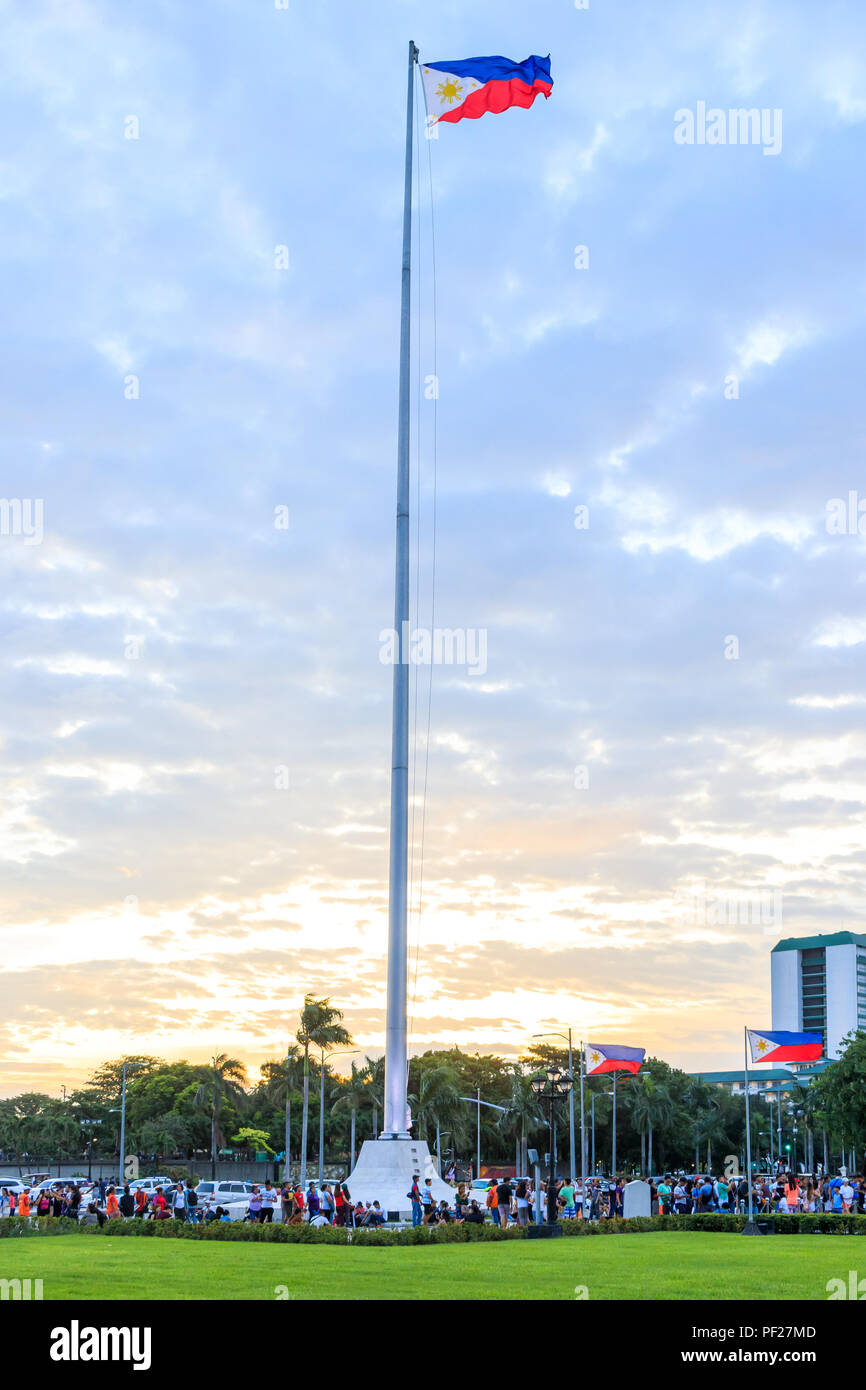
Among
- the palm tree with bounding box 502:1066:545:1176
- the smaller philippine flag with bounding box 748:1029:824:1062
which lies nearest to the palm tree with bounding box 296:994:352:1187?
the palm tree with bounding box 502:1066:545:1176

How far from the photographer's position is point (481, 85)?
1550 inches

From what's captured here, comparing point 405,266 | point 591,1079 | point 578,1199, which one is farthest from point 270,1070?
point 405,266

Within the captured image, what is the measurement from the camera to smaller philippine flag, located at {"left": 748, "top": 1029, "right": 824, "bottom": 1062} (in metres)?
50.9

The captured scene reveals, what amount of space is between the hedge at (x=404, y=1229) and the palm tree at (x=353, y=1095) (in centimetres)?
6064

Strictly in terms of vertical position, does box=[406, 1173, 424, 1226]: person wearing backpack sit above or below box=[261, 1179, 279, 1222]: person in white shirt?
above

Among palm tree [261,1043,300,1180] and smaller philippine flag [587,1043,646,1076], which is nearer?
smaller philippine flag [587,1043,646,1076]

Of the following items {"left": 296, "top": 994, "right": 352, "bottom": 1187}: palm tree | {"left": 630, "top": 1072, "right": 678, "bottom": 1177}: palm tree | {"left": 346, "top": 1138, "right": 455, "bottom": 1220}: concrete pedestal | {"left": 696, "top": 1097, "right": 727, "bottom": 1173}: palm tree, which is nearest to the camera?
{"left": 346, "top": 1138, "right": 455, "bottom": 1220}: concrete pedestal

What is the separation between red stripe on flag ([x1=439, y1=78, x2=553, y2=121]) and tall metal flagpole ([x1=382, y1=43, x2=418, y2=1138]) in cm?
520

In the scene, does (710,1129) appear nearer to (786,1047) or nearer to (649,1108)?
(649,1108)

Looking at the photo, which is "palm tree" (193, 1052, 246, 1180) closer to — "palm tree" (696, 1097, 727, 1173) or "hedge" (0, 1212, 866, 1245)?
"palm tree" (696, 1097, 727, 1173)
